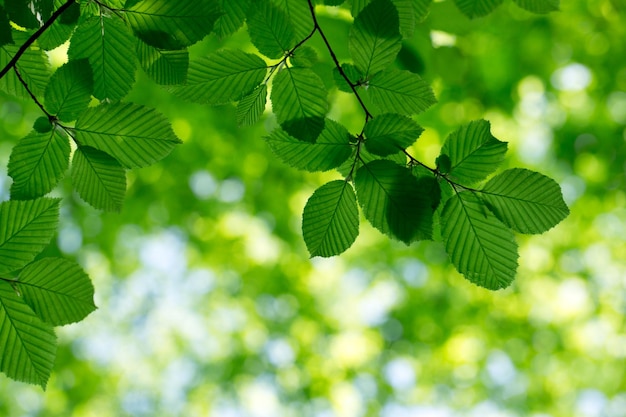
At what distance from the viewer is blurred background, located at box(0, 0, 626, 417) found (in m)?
5.54

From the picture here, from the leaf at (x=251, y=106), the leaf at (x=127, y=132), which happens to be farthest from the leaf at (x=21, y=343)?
the leaf at (x=251, y=106)

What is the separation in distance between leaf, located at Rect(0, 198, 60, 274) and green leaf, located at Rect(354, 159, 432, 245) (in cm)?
50

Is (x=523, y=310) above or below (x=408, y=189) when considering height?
above

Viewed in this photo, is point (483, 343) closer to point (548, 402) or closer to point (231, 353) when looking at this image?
point (548, 402)

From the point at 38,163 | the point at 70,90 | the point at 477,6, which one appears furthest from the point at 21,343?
the point at 477,6

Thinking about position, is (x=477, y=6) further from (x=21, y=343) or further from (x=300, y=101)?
(x=21, y=343)

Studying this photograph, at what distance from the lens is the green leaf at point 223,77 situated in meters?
0.93

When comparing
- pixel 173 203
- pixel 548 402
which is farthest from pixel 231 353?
pixel 548 402

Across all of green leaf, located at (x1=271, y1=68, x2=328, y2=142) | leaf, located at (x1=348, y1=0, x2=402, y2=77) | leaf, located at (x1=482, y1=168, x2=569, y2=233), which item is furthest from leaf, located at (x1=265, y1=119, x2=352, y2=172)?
leaf, located at (x1=482, y1=168, x2=569, y2=233)

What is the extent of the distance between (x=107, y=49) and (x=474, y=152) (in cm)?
63

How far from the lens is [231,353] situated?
8.22m

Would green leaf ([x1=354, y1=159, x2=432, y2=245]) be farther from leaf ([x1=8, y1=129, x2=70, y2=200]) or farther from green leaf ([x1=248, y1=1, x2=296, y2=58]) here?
leaf ([x1=8, y1=129, x2=70, y2=200])

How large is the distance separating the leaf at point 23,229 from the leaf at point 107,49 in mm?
222

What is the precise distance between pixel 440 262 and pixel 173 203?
11.3ft
